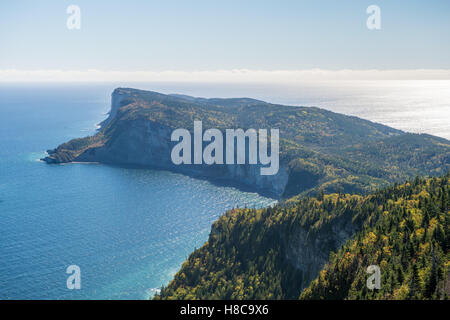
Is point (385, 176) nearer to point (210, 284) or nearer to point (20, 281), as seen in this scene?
point (210, 284)

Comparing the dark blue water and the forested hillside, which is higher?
the forested hillside

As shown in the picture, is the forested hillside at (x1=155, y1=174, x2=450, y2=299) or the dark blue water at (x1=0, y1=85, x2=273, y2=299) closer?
the forested hillside at (x1=155, y1=174, x2=450, y2=299)

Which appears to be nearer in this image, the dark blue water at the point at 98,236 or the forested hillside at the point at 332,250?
the forested hillside at the point at 332,250

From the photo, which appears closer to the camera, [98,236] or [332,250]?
[332,250]

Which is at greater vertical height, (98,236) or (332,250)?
(332,250)

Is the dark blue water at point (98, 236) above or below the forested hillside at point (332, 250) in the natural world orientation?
below
